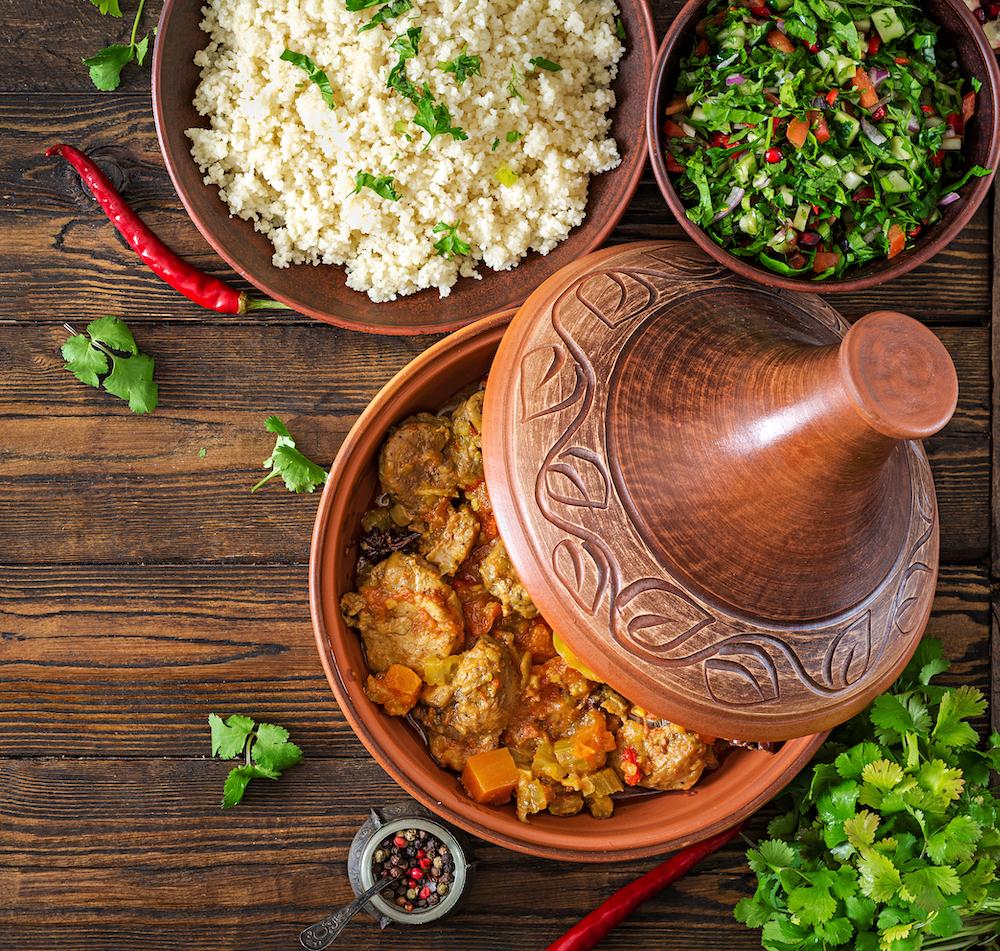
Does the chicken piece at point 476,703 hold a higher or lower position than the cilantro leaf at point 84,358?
lower

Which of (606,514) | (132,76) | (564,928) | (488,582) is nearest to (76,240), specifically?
(132,76)

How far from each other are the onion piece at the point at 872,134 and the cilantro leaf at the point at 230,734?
1.99m

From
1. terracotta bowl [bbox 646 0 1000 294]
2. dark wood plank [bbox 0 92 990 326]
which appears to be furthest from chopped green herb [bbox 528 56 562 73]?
dark wood plank [bbox 0 92 990 326]

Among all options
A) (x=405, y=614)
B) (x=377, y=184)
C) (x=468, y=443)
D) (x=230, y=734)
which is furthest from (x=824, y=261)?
(x=230, y=734)

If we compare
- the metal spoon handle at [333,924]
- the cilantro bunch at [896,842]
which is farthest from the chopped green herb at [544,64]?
the metal spoon handle at [333,924]

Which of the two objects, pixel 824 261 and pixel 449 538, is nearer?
pixel 824 261

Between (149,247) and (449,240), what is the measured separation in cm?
77

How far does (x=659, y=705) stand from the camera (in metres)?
1.65

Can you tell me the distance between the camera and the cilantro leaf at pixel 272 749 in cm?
234

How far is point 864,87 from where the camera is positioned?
6.33 feet

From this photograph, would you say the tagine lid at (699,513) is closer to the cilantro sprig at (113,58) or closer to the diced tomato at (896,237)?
the diced tomato at (896,237)

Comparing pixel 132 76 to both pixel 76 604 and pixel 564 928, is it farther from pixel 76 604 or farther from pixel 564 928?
pixel 564 928

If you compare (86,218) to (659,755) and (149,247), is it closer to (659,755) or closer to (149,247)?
(149,247)

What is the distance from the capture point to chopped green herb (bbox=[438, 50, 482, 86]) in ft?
6.57
